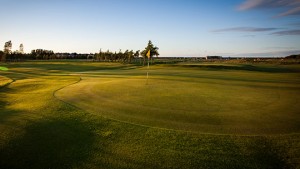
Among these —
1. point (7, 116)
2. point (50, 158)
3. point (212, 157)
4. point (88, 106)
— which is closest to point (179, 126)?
point (212, 157)

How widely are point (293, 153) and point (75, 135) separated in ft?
29.1

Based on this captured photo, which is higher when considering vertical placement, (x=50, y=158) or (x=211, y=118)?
(x=211, y=118)

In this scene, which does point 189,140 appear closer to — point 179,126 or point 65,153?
point 179,126

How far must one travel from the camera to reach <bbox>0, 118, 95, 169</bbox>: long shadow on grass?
24.7ft

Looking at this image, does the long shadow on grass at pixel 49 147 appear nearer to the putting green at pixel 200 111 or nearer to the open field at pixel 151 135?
the open field at pixel 151 135

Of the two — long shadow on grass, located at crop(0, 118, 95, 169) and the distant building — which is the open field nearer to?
long shadow on grass, located at crop(0, 118, 95, 169)

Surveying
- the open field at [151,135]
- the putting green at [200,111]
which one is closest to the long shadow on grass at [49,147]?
the open field at [151,135]

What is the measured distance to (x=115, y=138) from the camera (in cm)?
919

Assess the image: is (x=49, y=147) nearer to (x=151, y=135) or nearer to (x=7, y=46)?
(x=151, y=135)

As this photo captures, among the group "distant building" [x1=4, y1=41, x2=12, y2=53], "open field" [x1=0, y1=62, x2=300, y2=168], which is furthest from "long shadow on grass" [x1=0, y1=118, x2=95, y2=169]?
"distant building" [x1=4, y1=41, x2=12, y2=53]

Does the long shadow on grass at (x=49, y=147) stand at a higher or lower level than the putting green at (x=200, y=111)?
lower

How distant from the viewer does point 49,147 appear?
8570mm

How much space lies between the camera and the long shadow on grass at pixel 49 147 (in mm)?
7529

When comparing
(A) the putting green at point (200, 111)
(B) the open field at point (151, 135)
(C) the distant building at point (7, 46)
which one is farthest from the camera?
(C) the distant building at point (7, 46)
